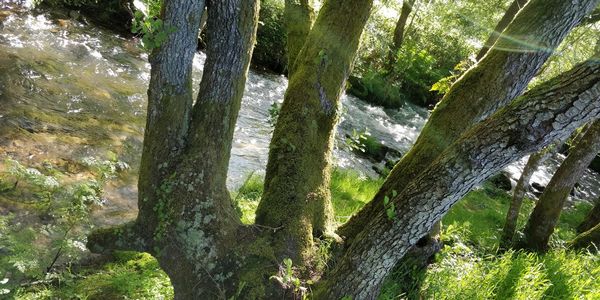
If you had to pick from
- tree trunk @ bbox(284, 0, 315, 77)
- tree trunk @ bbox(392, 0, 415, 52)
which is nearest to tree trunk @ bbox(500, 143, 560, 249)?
tree trunk @ bbox(284, 0, 315, 77)

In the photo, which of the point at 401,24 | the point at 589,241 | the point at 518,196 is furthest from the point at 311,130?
the point at 401,24

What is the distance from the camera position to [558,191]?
22.0 ft

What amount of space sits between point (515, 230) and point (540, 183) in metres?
8.05

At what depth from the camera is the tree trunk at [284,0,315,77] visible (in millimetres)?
5328

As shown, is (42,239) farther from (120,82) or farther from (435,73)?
(435,73)

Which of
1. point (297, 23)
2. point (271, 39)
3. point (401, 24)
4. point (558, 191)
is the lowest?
point (558, 191)

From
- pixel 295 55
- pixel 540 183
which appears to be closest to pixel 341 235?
pixel 295 55

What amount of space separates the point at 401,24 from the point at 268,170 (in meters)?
15.0

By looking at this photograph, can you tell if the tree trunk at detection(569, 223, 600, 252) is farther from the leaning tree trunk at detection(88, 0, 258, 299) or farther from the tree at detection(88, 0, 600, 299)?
the leaning tree trunk at detection(88, 0, 258, 299)

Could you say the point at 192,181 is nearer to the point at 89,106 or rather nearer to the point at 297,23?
the point at 297,23

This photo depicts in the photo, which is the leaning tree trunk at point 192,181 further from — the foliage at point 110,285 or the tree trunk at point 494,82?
the tree trunk at point 494,82

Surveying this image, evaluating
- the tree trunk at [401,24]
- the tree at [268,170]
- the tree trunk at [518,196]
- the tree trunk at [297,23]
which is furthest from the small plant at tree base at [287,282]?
the tree trunk at [401,24]

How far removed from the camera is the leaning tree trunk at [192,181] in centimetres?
354

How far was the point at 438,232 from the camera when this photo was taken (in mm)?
4547
